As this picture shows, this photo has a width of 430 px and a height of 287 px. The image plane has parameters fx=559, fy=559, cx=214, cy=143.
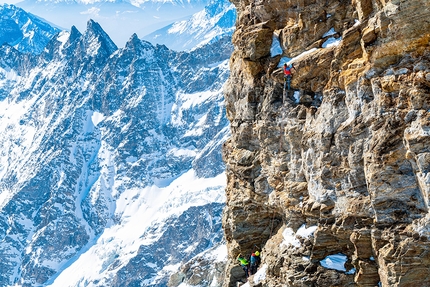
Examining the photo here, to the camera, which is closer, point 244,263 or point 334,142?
point 334,142

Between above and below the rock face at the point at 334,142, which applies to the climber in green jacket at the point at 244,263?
below

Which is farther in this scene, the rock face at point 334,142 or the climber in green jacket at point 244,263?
the climber in green jacket at point 244,263

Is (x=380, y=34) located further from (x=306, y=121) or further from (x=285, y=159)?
(x=285, y=159)

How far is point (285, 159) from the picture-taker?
2870 cm

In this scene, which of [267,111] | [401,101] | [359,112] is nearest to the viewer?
[401,101]

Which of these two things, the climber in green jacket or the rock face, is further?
the climber in green jacket

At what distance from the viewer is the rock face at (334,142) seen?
21.9 meters

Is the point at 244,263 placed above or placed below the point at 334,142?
below

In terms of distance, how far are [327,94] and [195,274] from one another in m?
43.3

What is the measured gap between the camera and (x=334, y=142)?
975 inches

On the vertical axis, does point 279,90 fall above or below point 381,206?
above

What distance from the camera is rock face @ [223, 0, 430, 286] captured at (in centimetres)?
2189

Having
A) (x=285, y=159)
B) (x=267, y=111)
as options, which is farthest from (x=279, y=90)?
(x=285, y=159)

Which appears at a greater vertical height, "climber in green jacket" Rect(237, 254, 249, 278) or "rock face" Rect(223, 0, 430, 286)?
"rock face" Rect(223, 0, 430, 286)
